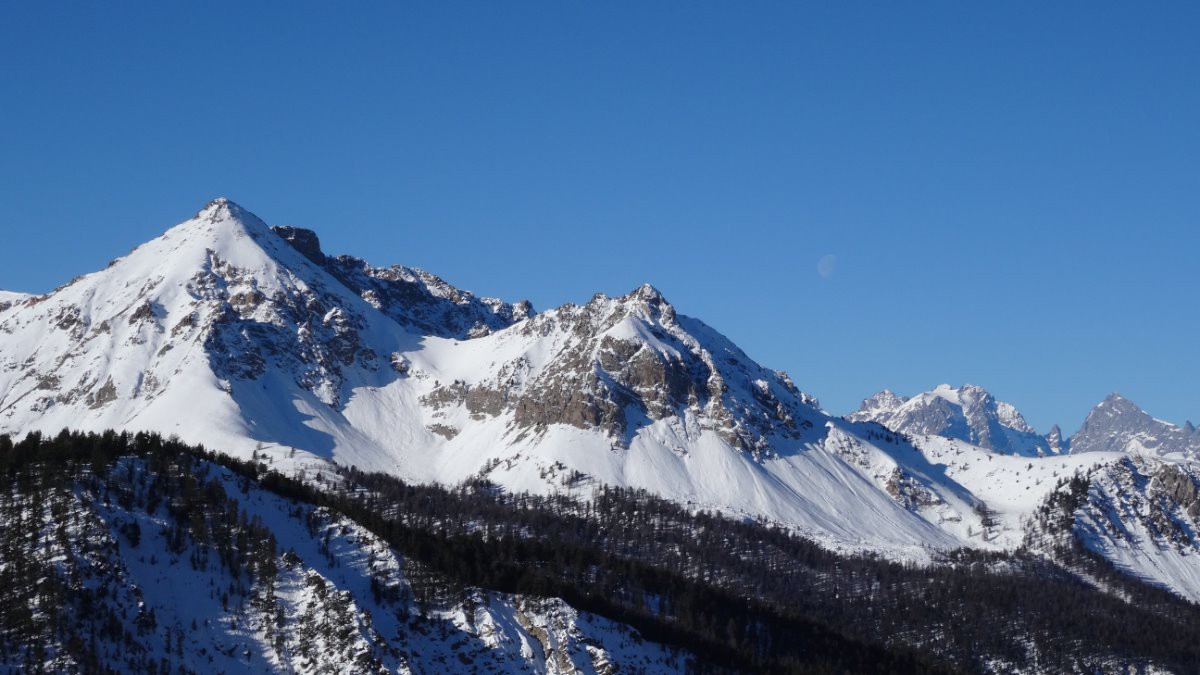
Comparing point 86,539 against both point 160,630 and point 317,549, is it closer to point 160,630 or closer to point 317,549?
point 160,630

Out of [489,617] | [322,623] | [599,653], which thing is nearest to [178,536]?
[322,623]

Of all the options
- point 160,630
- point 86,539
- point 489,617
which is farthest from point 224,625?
point 489,617

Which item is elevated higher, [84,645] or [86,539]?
[86,539]

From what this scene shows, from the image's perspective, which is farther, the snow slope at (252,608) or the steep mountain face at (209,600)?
the snow slope at (252,608)

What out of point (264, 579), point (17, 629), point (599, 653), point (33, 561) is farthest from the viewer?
point (599, 653)

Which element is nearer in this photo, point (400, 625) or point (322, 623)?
point (322, 623)

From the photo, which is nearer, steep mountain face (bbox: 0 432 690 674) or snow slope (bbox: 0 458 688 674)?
steep mountain face (bbox: 0 432 690 674)

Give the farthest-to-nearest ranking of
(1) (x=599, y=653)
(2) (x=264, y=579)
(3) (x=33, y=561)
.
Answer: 1. (1) (x=599, y=653)
2. (2) (x=264, y=579)
3. (3) (x=33, y=561)

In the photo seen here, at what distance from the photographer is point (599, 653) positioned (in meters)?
194

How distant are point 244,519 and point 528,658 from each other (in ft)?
156

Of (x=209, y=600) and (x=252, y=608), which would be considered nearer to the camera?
(x=209, y=600)

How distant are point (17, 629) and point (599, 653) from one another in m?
81.9

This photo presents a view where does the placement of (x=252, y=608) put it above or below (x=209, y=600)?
below

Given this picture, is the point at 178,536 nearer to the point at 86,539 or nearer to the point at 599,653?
the point at 86,539
